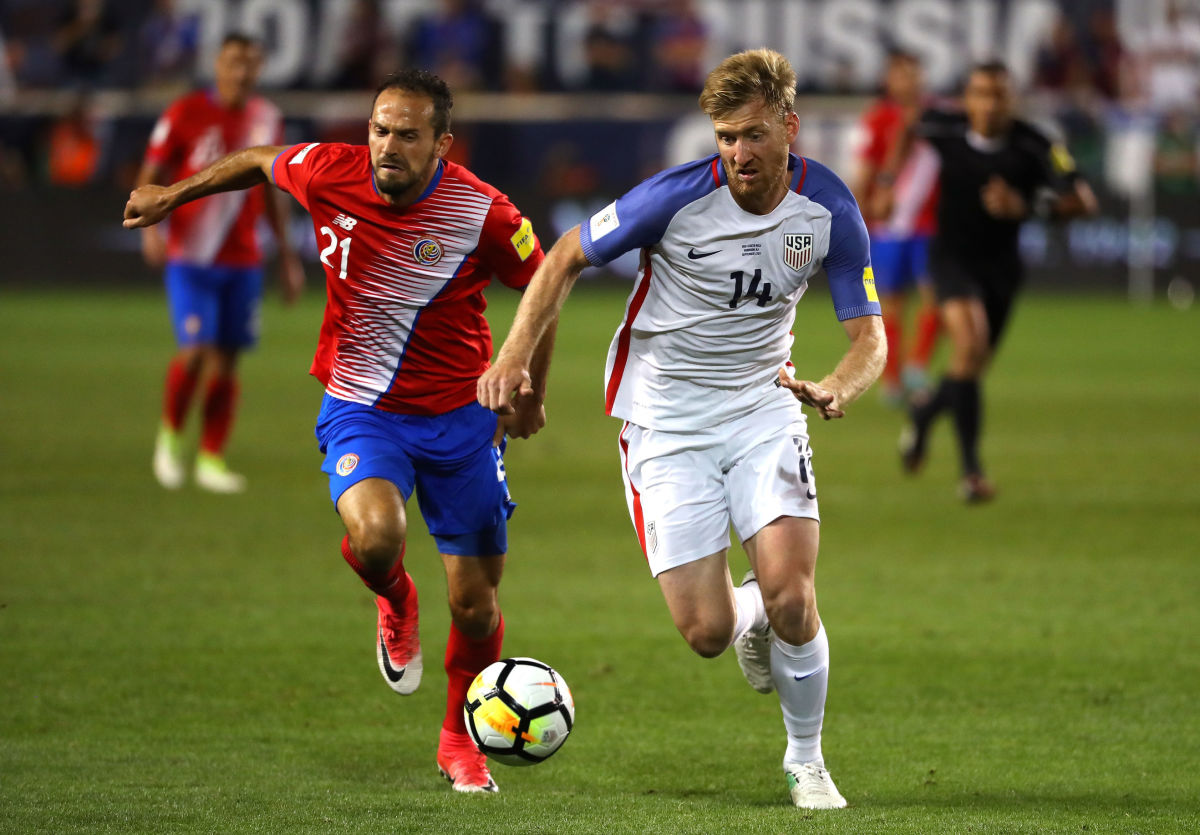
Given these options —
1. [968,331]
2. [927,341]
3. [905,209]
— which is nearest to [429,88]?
[968,331]

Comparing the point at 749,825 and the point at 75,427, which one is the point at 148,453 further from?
the point at 749,825

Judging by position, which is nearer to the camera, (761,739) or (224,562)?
(761,739)

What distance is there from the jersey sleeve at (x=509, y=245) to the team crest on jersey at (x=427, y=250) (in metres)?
0.13

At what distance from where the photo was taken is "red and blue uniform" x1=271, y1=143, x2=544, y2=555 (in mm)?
5195

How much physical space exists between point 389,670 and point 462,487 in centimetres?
62

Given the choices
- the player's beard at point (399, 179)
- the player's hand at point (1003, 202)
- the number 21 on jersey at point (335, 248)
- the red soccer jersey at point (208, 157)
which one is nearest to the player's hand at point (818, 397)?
the player's beard at point (399, 179)

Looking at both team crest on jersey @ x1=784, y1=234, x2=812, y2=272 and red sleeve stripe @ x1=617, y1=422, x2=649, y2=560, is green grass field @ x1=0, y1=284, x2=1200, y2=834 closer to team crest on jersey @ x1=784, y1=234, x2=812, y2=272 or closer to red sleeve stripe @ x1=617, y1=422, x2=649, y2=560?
red sleeve stripe @ x1=617, y1=422, x2=649, y2=560

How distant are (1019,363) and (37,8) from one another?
16.6 meters

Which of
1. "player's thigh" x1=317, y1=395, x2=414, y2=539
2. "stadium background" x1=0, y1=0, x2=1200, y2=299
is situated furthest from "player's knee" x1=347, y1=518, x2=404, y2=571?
"stadium background" x1=0, y1=0, x2=1200, y2=299

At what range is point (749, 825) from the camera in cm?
440

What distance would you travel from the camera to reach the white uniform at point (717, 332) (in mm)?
4836

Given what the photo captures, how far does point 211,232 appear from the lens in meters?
10.3

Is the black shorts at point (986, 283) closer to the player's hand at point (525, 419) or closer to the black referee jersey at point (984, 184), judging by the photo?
the black referee jersey at point (984, 184)

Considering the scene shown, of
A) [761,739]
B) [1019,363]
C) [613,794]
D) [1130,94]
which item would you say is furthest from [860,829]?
[1130,94]
